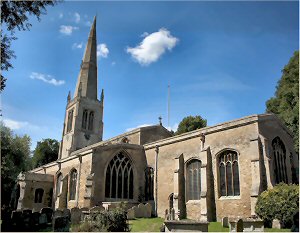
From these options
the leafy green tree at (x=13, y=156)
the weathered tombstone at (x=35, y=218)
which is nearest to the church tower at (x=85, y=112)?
the leafy green tree at (x=13, y=156)

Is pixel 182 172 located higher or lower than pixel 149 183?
higher

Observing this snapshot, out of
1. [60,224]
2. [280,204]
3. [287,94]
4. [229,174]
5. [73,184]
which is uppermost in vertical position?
[287,94]

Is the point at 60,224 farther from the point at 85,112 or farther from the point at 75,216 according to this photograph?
the point at 85,112

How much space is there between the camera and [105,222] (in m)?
14.1

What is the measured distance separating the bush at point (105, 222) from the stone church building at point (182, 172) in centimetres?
813

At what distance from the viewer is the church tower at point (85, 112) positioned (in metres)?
46.4

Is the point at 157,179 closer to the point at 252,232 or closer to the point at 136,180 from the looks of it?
the point at 136,180

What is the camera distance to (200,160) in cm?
2312

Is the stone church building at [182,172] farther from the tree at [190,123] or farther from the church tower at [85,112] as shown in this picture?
the church tower at [85,112]

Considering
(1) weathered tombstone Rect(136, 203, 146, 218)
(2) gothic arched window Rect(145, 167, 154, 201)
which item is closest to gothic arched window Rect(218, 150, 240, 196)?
(1) weathered tombstone Rect(136, 203, 146, 218)

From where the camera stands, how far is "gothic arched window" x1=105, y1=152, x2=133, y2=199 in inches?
1037

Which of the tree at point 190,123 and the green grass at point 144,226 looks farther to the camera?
the tree at point 190,123

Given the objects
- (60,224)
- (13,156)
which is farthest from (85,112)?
(60,224)

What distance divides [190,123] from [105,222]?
31719 millimetres
